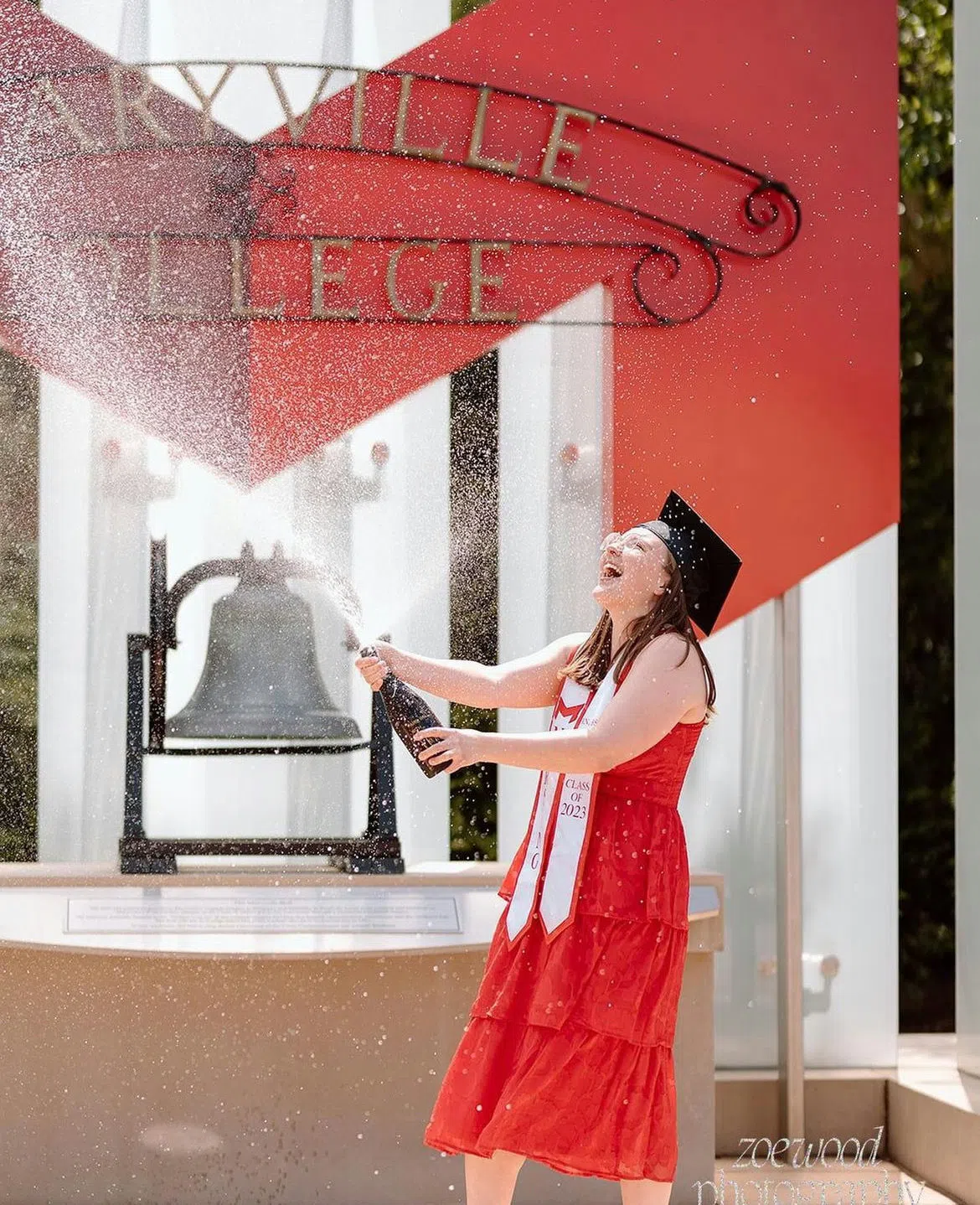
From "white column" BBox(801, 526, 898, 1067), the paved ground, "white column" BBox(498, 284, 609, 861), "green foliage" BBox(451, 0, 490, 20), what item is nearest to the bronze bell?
"white column" BBox(498, 284, 609, 861)

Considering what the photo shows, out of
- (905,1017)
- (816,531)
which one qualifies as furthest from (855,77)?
(905,1017)

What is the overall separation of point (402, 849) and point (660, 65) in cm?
220

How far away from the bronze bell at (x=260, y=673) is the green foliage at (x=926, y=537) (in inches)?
136

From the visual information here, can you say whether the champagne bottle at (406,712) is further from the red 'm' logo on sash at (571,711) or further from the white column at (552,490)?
the white column at (552,490)

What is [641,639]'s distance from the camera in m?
2.96

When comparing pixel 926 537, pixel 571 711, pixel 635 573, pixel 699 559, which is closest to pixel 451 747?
pixel 571 711

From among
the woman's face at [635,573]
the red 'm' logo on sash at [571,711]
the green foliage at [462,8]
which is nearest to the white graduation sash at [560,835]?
the red 'm' logo on sash at [571,711]

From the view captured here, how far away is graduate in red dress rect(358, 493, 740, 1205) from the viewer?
278 cm

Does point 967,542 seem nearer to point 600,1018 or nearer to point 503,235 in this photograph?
point 503,235

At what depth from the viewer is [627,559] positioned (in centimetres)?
299

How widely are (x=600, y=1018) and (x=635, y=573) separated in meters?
0.79

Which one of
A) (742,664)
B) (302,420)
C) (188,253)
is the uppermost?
(188,253)

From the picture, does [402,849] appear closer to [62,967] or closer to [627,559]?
[62,967]

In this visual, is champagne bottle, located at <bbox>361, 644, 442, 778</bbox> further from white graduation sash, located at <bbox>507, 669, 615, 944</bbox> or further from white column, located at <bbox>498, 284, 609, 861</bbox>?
white column, located at <bbox>498, 284, 609, 861</bbox>
